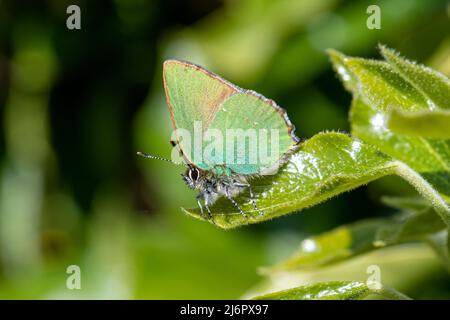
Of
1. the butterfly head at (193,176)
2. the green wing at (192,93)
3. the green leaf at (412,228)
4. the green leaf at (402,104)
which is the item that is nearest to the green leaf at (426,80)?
the green leaf at (402,104)

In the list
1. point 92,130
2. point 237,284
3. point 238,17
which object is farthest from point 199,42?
point 237,284

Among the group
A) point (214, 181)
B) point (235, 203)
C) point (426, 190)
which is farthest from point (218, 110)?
point (426, 190)

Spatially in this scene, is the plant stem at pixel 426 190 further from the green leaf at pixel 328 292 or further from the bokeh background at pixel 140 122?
the bokeh background at pixel 140 122

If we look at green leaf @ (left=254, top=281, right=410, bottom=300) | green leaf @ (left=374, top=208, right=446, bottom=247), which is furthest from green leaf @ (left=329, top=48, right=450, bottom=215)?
green leaf @ (left=254, top=281, right=410, bottom=300)

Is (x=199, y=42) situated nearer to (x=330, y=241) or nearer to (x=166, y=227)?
(x=166, y=227)

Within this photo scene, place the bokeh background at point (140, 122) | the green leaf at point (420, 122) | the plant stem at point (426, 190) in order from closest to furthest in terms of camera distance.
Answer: the green leaf at point (420, 122)
the plant stem at point (426, 190)
the bokeh background at point (140, 122)

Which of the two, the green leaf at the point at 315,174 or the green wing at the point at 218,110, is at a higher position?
the green wing at the point at 218,110

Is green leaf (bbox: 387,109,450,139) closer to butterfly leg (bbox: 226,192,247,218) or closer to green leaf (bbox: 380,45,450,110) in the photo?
green leaf (bbox: 380,45,450,110)

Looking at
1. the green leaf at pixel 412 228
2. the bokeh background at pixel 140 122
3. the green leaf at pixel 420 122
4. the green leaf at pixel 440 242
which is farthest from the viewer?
the bokeh background at pixel 140 122
